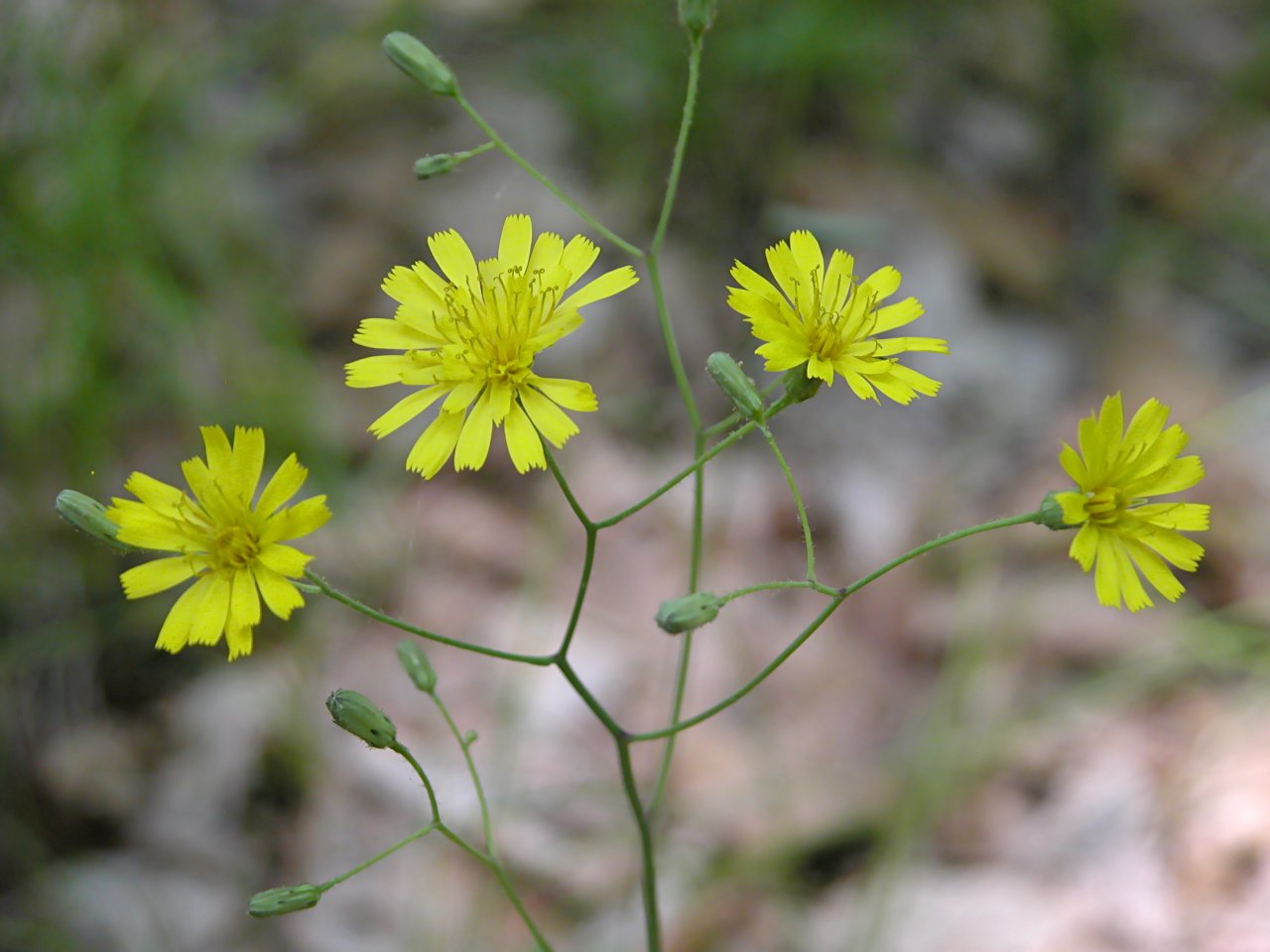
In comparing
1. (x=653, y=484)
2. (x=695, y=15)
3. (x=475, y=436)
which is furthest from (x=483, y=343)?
(x=653, y=484)

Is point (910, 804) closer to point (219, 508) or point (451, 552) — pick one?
point (451, 552)

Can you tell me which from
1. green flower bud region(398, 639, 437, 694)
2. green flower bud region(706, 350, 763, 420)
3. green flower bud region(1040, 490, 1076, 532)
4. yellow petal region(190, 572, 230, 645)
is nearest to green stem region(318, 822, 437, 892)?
green flower bud region(398, 639, 437, 694)

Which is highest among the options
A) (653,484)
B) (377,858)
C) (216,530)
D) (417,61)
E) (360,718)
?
(653,484)

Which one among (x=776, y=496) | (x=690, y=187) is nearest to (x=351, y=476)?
(x=776, y=496)

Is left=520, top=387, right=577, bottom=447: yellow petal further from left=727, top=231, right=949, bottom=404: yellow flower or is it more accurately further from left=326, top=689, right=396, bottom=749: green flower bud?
left=326, top=689, right=396, bottom=749: green flower bud

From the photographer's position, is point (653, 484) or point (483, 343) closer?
point (483, 343)

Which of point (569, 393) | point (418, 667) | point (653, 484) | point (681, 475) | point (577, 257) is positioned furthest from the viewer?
point (653, 484)

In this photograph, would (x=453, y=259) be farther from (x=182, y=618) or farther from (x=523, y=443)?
(x=182, y=618)
